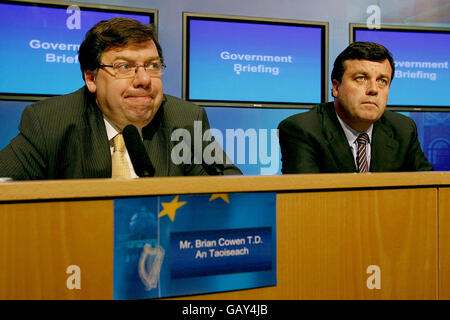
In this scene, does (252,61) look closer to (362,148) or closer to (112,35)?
(362,148)

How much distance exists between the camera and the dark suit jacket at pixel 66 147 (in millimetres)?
1252

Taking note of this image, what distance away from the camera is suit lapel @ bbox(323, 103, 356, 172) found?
1.87m

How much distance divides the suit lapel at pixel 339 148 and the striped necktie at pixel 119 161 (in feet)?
3.35

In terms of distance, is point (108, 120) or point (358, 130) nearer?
point (108, 120)

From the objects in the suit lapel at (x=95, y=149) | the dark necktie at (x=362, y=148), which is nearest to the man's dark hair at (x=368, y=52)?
the dark necktie at (x=362, y=148)

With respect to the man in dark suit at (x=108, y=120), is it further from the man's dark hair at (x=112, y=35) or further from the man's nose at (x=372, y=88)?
the man's nose at (x=372, y=88)

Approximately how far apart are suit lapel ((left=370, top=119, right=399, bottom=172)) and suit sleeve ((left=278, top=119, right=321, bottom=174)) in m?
0.29

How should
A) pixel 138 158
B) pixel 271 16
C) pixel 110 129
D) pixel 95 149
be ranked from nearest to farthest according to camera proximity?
pixel 138 158 < pixel 95 149 < pixel 110 129 < pixel 271 16

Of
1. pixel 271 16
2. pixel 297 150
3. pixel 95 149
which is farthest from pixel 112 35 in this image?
pixel 271 16

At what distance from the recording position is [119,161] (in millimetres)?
1315

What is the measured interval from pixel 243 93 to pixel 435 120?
6.15 feet

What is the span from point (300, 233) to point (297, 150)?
1.30 m

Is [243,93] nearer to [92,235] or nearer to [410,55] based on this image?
[410,55]

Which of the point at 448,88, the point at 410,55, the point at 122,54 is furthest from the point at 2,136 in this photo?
the point at 448,88
